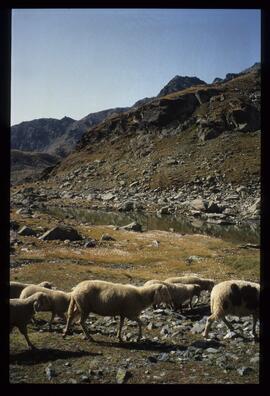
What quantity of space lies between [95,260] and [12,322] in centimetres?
2183

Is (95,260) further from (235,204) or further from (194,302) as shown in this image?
(235,204)

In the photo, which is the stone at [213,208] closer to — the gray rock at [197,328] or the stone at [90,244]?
the stone at [90,244]

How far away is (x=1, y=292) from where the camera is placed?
570cm

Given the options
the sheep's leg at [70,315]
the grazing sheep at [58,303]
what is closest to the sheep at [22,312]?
the sheep's leg at [70,315]

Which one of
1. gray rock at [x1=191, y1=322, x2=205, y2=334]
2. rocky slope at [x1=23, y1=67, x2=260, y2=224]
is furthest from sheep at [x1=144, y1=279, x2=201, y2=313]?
rocky slope at [x1=23, y1=67, x2=260, y2=224]

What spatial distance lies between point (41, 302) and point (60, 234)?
93.2 feet

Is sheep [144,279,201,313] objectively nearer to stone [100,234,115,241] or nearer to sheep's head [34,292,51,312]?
sheep's head [34,292,51,312]

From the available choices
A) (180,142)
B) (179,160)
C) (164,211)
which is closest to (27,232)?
(164,211)

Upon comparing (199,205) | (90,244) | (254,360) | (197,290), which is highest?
(199,205)

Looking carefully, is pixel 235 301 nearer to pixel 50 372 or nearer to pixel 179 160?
pixel 50 372

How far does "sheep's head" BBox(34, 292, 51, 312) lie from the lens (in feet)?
38.9

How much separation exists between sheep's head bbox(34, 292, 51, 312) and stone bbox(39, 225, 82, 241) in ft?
87.9

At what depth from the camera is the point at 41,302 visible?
1223 cm
